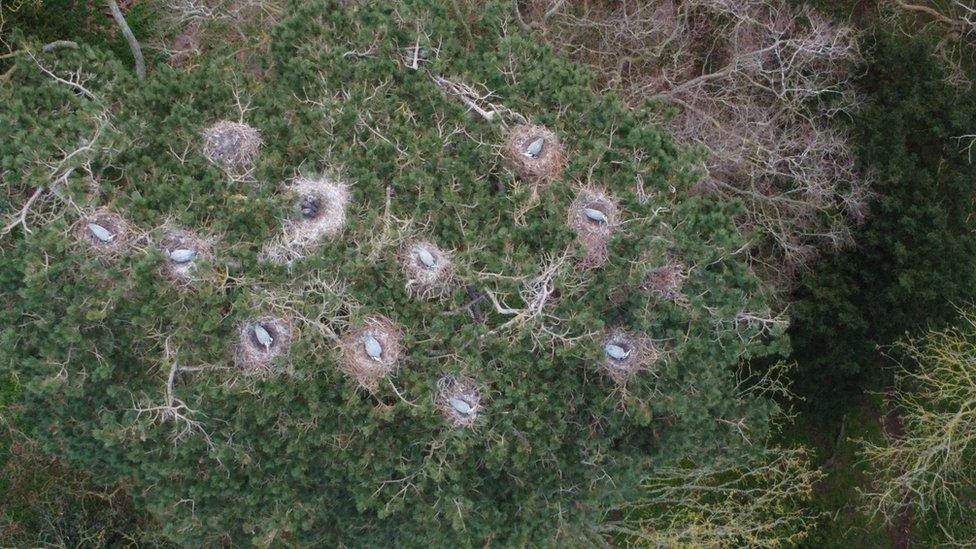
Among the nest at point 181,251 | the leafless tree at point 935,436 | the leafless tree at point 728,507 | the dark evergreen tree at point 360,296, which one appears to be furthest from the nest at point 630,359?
the nest at point 181,251

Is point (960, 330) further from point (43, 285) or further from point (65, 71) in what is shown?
point (65, 71)

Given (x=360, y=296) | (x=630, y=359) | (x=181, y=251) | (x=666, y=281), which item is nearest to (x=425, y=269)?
(x=360, y=296)

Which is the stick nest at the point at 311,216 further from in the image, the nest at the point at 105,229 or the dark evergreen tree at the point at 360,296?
the nest at the point at 105,229

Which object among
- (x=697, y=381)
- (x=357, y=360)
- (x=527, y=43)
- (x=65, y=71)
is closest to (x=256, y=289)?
(x=357, y=360)

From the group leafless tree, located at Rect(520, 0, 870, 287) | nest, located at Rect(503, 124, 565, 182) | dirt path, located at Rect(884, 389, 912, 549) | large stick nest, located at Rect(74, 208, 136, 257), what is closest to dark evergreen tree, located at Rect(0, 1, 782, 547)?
large stick nest, located at Rect(74, 208, 136, 257)

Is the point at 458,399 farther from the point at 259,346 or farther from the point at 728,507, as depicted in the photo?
the point at 728,507

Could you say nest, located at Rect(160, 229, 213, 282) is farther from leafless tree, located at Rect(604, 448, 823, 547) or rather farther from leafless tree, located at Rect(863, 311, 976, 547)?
leafless tree, located at Rect(863, 311, 976, 547)

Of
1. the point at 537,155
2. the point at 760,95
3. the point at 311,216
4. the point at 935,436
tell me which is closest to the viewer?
the point at 311,216
